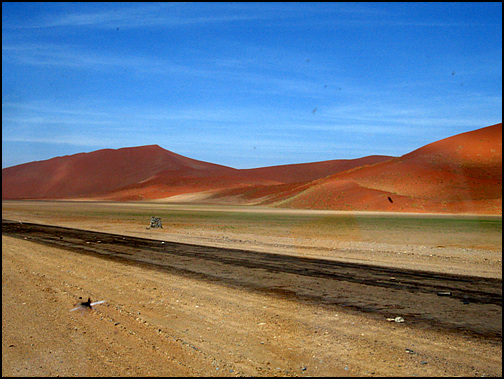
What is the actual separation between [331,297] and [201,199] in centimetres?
Result: 11550

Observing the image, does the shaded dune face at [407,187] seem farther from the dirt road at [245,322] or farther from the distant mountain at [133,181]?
the dirt road at [245,322]

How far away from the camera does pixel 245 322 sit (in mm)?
8062

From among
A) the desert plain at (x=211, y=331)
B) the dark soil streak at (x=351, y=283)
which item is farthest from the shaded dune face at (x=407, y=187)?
the desert plain at (x=211, y=331)

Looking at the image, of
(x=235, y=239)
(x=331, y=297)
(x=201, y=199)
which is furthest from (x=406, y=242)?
(x=201, y=199)

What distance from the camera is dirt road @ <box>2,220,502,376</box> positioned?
607cm

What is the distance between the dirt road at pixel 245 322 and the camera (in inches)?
239

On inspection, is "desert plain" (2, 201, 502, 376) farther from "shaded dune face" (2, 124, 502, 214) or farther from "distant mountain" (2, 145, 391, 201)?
"distant mountain" (2, 145, 391, 201)

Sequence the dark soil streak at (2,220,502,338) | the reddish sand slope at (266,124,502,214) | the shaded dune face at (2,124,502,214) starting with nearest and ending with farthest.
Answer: the dark soil streak at (2,220,502,338) → the reddish sand slope at (266,124,502,214) → the shaded dune face at (2,124,502,214)

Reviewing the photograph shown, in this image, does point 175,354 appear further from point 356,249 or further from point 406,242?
point 406,242

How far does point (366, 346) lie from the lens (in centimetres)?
683

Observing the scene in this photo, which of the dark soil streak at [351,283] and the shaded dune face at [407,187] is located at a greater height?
the shaded dune face at [407,187]

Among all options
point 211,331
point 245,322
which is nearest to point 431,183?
point 245,322

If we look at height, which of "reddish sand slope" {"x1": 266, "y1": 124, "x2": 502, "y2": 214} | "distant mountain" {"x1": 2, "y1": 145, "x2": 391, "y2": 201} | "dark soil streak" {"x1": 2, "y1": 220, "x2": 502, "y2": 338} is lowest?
"dark soil streak" {"x1": 2, "y1": 220, "x2": 502, "y2": 338}

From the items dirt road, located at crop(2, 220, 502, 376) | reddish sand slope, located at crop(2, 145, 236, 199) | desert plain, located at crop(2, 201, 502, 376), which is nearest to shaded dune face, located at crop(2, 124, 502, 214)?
reddish sand slope, located at crop(2, 145, 236, 199)
